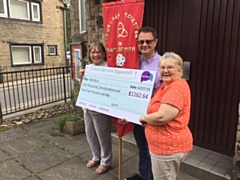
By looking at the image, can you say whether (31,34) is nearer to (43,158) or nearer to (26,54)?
(26,54)

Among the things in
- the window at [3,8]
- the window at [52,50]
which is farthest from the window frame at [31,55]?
the window at [3,8]

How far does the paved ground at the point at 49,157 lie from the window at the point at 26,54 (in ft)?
32.6

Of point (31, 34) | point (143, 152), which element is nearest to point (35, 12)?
point (31, 34)

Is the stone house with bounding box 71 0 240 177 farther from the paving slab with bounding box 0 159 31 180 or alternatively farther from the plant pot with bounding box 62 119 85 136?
the paving slab with bounding box 0 159 31 180

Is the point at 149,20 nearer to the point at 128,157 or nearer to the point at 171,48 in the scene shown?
the point at 171,48

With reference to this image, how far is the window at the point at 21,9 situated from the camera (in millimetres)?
12258

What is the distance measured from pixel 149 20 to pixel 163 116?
7.78 ft

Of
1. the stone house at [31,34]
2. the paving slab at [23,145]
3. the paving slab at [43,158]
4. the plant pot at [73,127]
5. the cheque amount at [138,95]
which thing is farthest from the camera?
the stone house at [31,34]

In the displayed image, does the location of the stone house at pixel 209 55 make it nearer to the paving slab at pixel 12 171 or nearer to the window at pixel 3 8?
the paving slab at pixel 12 171

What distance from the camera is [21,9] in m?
13.2

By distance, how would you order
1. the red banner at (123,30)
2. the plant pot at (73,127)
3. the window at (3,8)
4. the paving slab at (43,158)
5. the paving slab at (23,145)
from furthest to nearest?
the window at (3,8) → the plant pot at (73,127) → the paving slab at (23,145) → the paving slab at (43,158) → the red banner at (123,30)

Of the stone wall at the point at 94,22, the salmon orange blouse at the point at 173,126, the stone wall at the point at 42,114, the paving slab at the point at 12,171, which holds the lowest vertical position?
the paving slab at the point at 12,171

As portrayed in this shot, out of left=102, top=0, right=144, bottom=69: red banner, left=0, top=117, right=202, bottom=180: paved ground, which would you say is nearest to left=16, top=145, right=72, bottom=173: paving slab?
left=0, top=117, right=202, bottom=180: paved ground

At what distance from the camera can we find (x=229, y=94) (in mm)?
3006
